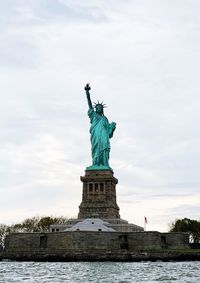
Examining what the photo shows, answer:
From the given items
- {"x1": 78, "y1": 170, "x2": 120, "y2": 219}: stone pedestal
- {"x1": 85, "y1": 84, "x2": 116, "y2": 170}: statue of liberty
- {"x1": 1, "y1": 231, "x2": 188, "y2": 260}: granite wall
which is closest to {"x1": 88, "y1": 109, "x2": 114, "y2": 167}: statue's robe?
{"x1": 85, "y1": 84, "x2": 116, "y2": 170}: statue of liberty

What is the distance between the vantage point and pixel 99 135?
249 feet

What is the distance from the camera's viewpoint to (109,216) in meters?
71.5

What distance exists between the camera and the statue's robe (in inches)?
2968

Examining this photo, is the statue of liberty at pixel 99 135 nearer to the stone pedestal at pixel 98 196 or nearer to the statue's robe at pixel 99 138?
the statue's robe at pixel 99 138

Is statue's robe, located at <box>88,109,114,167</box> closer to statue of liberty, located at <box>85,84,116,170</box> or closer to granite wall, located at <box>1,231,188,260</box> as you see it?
statue of liberty, located at <box>85,84,116,170</box>

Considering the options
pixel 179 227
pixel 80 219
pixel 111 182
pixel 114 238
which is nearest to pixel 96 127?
pixel 111 182

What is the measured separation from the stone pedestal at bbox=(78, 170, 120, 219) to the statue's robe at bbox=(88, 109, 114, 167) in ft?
7.21

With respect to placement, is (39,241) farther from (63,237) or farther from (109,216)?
(109,216)

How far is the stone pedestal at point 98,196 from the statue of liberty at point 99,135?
1.78m

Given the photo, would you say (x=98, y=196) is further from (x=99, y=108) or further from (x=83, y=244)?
(x=99, y=108)

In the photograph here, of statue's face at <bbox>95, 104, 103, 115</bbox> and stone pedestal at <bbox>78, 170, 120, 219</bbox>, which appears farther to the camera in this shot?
statue's face at <bbox>95, 104, 103, 115</bbox>

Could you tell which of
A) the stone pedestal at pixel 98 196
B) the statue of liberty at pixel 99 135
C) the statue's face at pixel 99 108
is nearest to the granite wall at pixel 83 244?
the stone pedestal at pixel 98 196

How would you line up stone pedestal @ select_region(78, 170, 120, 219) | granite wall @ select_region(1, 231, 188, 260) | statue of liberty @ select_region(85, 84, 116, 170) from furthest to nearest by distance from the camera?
statue of liberty @ select_region(85, 84, 116, 170) < stone pedestal @ select_region(78, 170, 120, 219) < granite wall @ select_region(1, 231, 188, 260)

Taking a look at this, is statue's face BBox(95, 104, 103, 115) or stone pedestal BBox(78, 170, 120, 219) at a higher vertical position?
statue's face BBox(95, 104, 103, 115)
